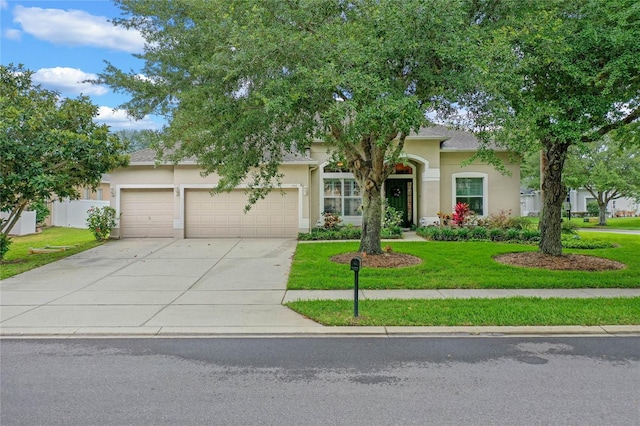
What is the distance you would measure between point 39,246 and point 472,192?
18.6m

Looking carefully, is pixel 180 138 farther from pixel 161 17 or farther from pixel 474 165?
pixel 474 165

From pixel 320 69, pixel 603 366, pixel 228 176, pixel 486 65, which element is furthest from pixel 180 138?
pixel 603 366

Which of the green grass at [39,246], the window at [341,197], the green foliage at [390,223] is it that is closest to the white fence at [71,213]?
the green grass at [39,246]

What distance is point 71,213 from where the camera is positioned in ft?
82.5

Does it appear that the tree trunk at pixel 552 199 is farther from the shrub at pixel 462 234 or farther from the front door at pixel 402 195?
the front door at pixel 402 195

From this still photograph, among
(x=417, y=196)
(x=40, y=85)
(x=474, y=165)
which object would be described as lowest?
(x=417, y=196)

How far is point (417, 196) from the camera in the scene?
20125 millimetres

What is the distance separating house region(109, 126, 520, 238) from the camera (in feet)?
59.8

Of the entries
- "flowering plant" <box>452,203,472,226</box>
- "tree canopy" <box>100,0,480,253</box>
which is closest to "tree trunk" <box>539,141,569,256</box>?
"tree canopy" <box>100,0,480,253</box>

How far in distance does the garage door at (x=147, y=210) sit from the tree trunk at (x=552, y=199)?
14.4 m

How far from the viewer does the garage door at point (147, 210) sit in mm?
18484

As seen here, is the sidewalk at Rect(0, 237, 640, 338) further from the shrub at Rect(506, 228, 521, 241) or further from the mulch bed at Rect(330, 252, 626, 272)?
the shrub at Rect(506, 228, 521, 241)

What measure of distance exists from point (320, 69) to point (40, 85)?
437 inches

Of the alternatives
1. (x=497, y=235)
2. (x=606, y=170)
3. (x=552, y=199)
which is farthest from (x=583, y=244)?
(x=606, y=170)
